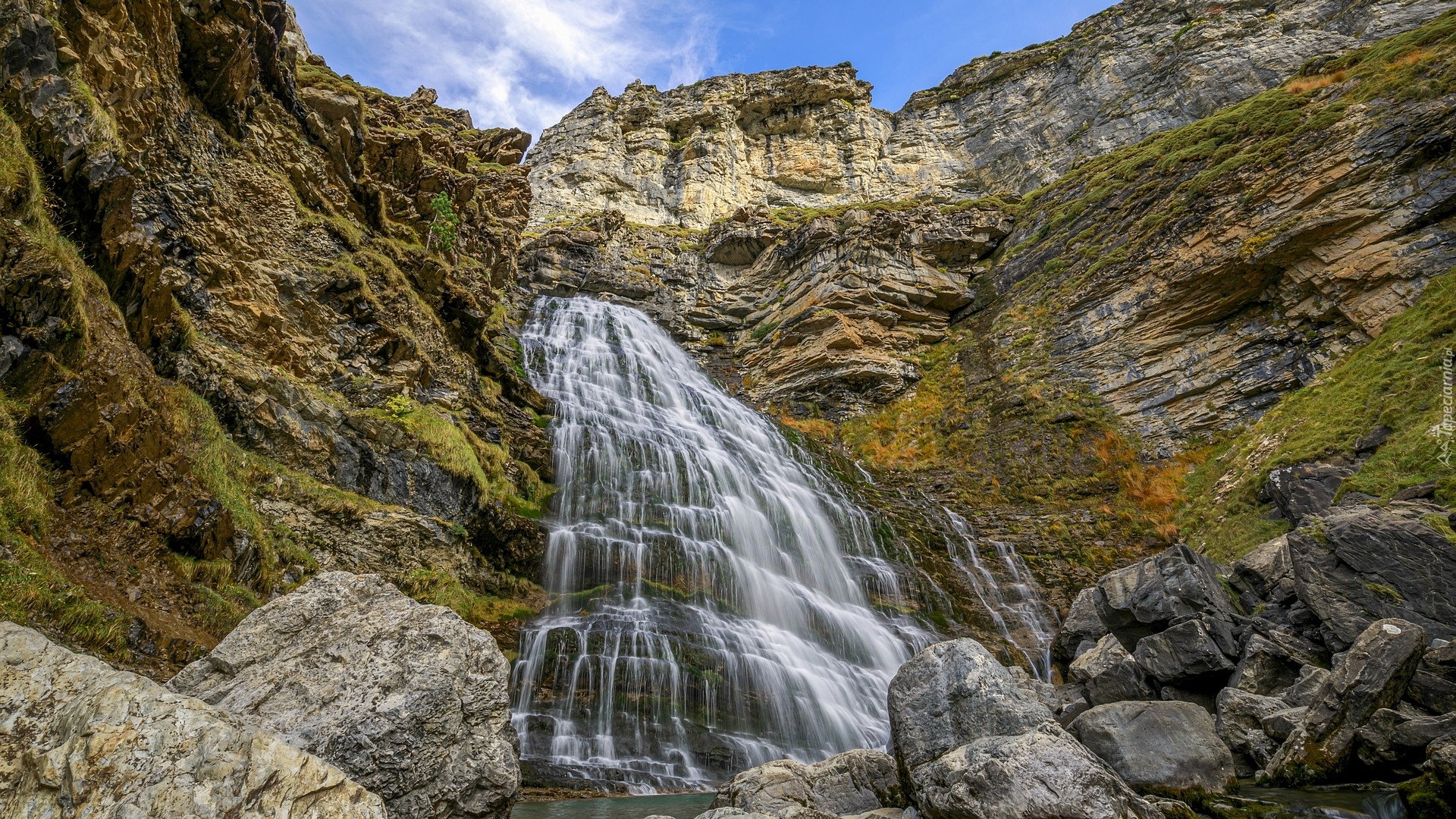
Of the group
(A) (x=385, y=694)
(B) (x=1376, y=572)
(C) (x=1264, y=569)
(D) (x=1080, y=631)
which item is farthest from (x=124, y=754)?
(D) (x=1080, y=631)

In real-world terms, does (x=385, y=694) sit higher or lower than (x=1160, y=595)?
lower

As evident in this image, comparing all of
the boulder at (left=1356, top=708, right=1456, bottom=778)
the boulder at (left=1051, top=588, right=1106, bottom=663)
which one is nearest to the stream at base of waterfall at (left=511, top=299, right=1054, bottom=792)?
the boulder at (left=1051, top=588, right=1106, bottom=663)

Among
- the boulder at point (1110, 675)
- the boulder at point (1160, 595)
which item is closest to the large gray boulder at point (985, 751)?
the boulder at point (1110, 675)

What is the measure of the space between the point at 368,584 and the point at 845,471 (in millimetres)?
17163

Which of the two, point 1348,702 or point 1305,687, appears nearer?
point 1348,702

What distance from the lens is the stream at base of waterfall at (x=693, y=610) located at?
8.62m

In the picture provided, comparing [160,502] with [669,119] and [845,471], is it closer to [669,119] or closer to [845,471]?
[845,471]

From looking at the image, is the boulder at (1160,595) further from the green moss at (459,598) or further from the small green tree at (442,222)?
the small green tree at (442,222)

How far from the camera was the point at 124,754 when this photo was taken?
8.19 ft

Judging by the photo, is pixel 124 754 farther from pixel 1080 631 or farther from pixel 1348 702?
pixel 1080 631

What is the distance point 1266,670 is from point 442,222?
17.8 metres

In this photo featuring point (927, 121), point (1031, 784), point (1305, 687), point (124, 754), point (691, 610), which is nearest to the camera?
point (124, 754)

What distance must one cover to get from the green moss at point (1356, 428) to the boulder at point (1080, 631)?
11.0 feet

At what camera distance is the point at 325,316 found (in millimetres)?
11055
